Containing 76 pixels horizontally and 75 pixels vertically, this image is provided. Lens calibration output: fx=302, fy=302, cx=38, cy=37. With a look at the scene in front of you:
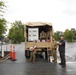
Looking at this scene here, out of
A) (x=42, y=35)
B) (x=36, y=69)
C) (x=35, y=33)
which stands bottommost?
(x=36, y=69)

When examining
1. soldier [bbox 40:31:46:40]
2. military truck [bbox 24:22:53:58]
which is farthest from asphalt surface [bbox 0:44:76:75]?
soldier [bbox 40:31:46:40]

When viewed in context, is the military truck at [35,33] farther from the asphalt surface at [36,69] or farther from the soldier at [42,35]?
the asphalt surface at [36,69]

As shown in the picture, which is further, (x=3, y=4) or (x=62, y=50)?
(x=3, y=4)

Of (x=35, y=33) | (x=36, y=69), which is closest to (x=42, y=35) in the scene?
(x=35, y=33)

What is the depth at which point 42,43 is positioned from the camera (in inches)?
955

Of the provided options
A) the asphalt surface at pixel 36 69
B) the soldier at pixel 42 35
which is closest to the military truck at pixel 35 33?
the soldier at pixel 42 35

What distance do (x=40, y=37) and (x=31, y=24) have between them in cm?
137

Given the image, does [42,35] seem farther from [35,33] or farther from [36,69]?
[36,69]

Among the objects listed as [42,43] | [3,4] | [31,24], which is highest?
[3,4]

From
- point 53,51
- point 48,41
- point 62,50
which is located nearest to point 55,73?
point 62,50

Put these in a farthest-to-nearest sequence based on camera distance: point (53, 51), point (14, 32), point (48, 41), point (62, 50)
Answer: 1. point (14, 32)
2. point (48, 41)
3. point (53, 51)
4. point (62, 50)

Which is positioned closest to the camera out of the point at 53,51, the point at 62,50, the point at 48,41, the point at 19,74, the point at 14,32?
the point at 19,74

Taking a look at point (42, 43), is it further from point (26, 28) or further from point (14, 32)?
point (14, 32)

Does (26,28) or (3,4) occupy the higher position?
(3,4)
